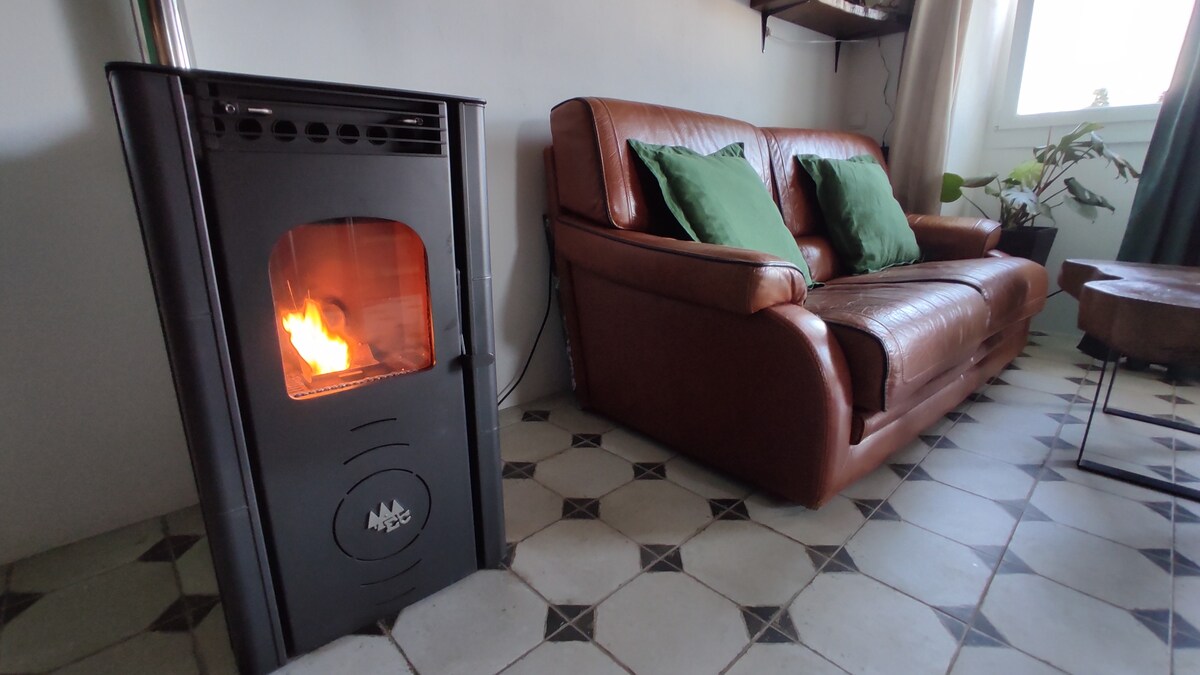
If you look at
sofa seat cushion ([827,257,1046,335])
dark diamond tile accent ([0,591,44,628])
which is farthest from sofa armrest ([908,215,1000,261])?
dark diamond tile accent ([0,591,44,628])

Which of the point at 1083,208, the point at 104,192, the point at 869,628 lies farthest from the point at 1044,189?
the point at 104,192

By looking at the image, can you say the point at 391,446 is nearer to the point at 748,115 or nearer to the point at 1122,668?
the point at 1122,668

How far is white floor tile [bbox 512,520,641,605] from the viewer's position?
41.8 inches

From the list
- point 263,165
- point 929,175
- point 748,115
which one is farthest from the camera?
point 929,175

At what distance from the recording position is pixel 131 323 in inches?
45.1

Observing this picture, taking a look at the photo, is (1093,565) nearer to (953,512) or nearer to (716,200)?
(953,512)

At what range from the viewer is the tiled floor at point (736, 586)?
914 millimetres

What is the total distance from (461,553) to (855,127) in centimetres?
301

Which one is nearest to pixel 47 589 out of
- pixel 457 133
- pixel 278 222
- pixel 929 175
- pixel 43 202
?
pixel 43 202

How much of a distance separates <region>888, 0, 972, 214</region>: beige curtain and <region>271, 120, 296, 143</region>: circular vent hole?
275cm

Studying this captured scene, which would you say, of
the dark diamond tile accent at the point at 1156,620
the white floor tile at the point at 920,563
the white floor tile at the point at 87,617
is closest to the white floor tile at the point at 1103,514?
the dark diamond tile accent at the point at 1156,620

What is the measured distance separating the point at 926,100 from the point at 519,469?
2535 millimetres

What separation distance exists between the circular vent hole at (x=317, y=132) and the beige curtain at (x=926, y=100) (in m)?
2.71

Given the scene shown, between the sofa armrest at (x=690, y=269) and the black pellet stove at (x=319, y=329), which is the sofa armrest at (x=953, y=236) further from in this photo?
the black pellet stove at (x=319, y=329)
